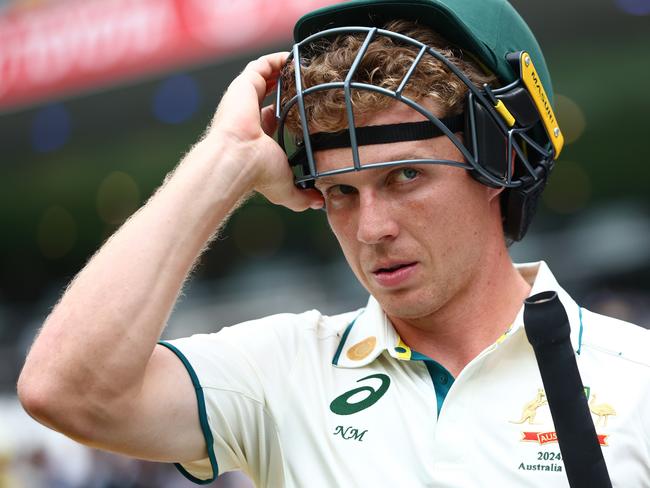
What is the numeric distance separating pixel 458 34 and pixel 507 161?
26 cm

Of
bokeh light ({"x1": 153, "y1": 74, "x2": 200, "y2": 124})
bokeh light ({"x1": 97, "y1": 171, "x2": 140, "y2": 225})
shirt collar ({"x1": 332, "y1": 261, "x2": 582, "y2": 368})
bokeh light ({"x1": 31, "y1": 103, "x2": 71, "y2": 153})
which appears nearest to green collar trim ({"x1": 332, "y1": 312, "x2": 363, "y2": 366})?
shirt collar ({"x1": 332, "y1": 261, "x2": 582, "y2": 368})

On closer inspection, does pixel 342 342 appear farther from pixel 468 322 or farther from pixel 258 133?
pixel 258 133

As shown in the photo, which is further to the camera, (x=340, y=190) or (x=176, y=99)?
(x=176, y=99)

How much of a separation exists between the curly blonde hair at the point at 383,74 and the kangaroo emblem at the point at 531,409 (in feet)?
1.84

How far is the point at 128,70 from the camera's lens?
925cm

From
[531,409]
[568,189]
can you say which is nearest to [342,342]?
[531,409]

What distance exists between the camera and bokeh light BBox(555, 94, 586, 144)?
11036 millimetres

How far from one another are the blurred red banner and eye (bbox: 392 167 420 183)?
618 cm

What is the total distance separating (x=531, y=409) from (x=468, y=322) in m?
0.25

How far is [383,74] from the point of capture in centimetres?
181

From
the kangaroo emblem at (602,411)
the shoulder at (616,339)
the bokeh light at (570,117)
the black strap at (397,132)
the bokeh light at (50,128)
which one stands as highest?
the black strap at (397,132)

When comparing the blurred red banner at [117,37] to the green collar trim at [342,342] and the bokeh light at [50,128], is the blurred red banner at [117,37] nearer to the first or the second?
the bokeh light at [50,128]

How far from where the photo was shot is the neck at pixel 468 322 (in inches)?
75.0

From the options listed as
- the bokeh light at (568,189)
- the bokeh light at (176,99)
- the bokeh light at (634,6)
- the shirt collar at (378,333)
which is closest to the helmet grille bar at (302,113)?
the shirt collar at (378,333)
